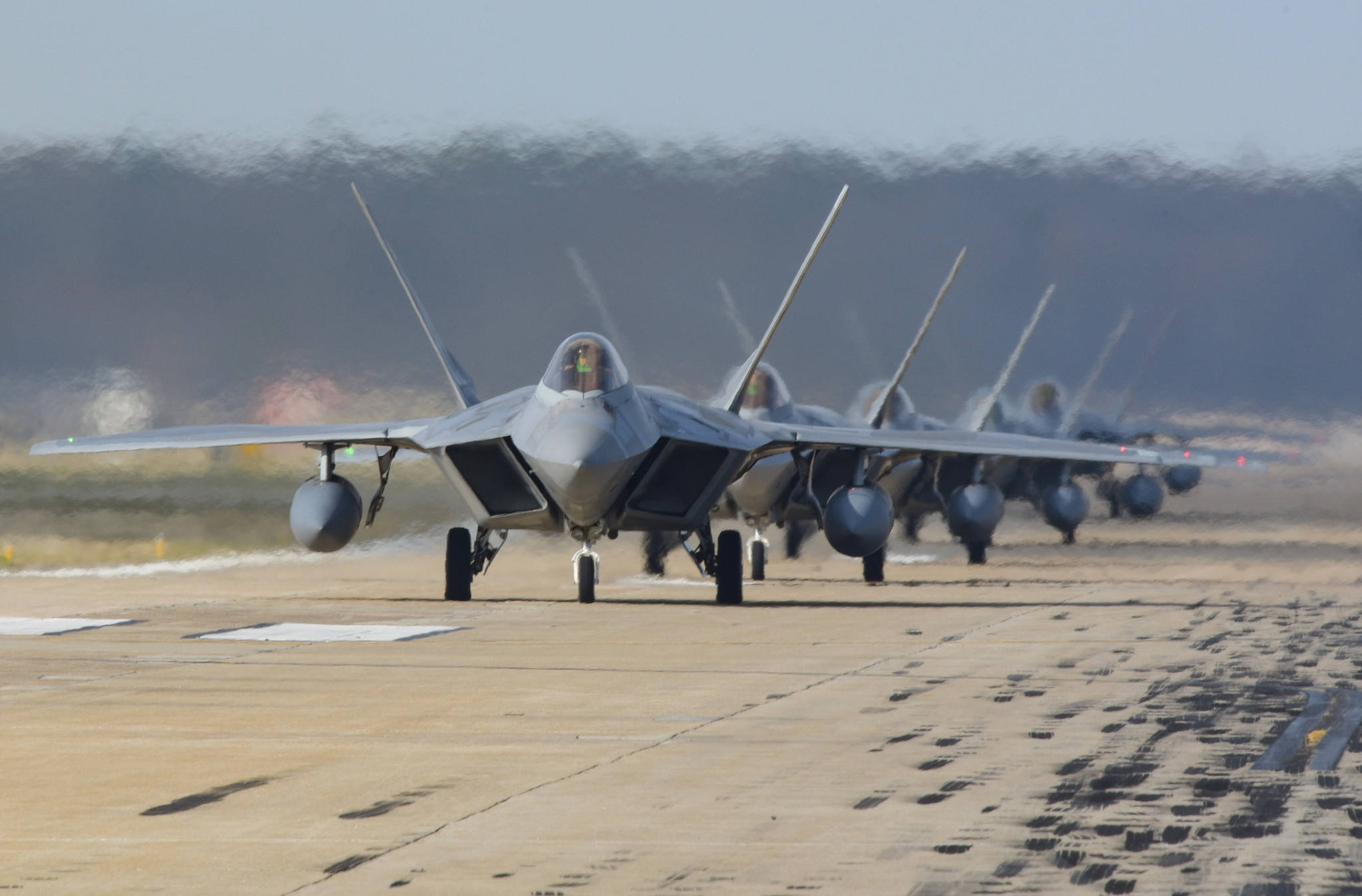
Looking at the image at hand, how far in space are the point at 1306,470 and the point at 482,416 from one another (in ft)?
49.0

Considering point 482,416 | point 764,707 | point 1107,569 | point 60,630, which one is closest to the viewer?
point 764,707

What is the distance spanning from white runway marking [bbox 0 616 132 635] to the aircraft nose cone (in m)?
4.03

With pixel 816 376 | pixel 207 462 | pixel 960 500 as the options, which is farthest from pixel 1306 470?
pixel 207 462

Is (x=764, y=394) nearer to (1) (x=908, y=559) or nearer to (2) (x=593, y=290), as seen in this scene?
(2) (x=593, y=290)

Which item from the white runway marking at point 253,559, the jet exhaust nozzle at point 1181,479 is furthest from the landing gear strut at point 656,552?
the jet exhaust nozzle at point 1181,479

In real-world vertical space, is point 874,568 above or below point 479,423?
below

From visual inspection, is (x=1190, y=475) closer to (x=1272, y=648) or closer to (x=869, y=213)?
(x=869, y=213)

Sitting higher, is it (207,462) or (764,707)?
(207,462)

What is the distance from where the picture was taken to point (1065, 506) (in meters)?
30.4

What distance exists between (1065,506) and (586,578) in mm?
13546

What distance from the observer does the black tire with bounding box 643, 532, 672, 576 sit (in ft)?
85.0

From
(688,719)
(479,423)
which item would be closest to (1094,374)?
(479,423)

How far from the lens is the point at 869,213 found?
105ft

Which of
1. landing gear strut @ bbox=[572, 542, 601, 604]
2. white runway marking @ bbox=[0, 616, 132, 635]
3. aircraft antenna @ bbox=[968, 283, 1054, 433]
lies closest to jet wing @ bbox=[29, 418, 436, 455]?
landing gear strut @ bbox=[572, 542, 601, 604]
